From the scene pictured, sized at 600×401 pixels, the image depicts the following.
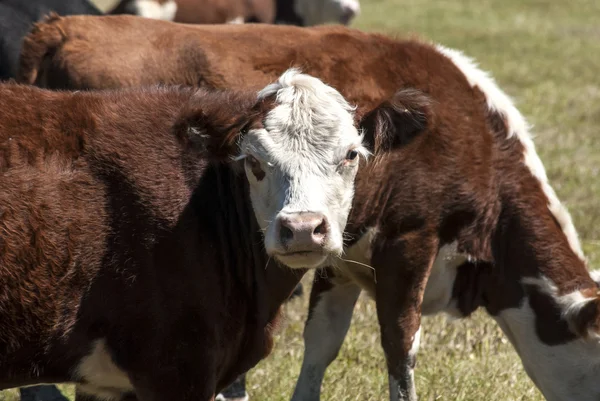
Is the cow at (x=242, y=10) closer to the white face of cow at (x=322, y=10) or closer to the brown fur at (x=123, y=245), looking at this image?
the white face of cow at (x=322, y=10)

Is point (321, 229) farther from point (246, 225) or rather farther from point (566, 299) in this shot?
point (566, 299)

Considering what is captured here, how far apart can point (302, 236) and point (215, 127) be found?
2.13 feet

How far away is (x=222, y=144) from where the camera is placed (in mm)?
4277

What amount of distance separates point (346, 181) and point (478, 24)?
1824 cm

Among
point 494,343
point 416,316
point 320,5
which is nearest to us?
point 416,316

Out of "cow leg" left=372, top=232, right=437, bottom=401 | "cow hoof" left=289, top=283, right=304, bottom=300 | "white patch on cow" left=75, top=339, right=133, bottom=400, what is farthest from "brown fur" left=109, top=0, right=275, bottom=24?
"white patch on cow" left=75, top=339, right=133, bottom=400

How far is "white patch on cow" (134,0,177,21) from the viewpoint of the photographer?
Result: 1142 centimetres

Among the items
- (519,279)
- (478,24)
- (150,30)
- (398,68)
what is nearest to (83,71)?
(150,30)

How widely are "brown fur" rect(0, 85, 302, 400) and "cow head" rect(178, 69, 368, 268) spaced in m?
0.02

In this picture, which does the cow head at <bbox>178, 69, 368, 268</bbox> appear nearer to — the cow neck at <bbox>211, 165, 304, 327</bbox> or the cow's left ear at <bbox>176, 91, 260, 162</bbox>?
the cow's left ear at <bbox>176, 91, 260, 162</bbox>

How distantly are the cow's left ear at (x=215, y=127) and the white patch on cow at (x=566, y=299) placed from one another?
6.97 feet

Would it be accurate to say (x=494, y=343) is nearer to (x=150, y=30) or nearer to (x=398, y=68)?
(x=398, y=68)

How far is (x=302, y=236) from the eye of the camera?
392 cm

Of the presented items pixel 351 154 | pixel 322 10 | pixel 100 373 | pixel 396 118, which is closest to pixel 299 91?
pixel 351 154
